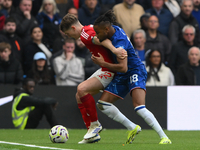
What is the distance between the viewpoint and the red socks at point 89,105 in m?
6.43

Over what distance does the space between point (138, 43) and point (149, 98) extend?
1530mm

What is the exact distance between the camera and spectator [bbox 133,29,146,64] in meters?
10.9

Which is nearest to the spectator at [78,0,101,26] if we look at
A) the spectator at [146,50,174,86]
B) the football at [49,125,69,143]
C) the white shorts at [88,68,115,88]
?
the spectator at [146,50,174,86]

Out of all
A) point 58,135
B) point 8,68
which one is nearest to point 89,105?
point 58,135

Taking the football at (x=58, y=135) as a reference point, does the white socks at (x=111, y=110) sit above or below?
above

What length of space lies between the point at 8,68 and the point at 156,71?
377cm

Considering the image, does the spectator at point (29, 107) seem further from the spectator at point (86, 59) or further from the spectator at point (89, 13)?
the spectator at point (89, 13)

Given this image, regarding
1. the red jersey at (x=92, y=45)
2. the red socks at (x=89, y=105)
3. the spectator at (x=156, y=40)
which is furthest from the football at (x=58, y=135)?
the spectator at (x=156, y=40)

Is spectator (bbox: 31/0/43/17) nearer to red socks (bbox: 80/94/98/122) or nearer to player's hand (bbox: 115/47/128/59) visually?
red socks (bbox: 80/94/98/122)

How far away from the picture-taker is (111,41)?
6223 millimetres

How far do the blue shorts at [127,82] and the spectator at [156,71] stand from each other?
4.16 metres

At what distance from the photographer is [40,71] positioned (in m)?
10.5

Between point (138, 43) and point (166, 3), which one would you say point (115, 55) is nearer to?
point (138, 43)

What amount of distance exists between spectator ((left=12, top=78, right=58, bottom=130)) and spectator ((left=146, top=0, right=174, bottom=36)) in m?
4.01
